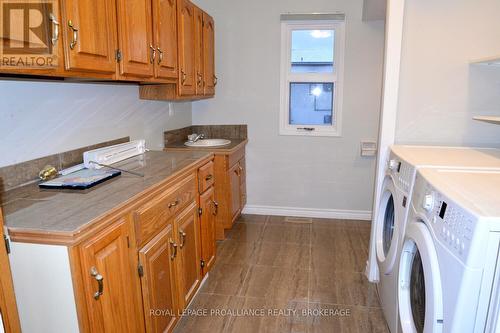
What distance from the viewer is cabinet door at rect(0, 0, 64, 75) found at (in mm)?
1197

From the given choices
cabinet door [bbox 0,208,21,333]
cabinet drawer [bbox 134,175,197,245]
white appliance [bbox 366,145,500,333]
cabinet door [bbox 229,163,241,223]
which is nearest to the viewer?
cabinet door [bbox 0,208,21,333]

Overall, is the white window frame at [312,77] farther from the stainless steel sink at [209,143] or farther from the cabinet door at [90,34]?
the cabinet door at [90,34]

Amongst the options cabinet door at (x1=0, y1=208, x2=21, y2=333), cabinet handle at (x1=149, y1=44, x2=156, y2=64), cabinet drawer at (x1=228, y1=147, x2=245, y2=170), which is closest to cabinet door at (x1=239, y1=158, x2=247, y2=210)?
cabinet drawer at (x1=228, y1=147, x2=245, y2=170)

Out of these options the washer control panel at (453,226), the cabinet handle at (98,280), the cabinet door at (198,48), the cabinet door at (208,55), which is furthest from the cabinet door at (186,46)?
the washer control panel at (453,226)

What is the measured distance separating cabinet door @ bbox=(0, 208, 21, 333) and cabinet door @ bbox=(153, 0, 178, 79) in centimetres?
151

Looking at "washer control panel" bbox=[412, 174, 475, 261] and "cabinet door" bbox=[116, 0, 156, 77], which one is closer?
"washer control panel" bbox=[412, 174, 475, 261]

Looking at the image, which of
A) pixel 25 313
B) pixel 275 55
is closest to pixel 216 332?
pixel 25 313

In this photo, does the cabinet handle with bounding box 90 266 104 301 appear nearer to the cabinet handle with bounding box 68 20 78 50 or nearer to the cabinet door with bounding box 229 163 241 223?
the cabinet handle with bounding box 68 20 78 50

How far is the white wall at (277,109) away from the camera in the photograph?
3510mm

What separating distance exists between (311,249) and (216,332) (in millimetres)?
1314

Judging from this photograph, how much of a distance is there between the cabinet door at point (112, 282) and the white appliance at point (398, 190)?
122 cm

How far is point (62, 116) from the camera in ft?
6.06

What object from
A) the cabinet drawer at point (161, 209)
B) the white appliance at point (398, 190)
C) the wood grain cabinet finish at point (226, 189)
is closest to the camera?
the cabinet drawer at point (161, 209)

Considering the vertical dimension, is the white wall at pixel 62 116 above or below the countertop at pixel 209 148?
above
